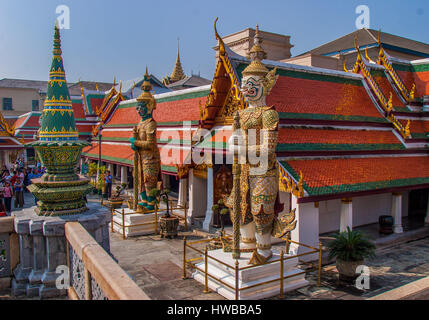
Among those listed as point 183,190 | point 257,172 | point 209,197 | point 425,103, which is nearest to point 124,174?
point 183,190

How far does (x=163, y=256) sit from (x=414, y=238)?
9.98 m

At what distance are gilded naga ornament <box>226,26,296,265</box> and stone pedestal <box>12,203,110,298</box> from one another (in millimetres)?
4088

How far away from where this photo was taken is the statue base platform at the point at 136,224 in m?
13.8

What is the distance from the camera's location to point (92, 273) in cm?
402

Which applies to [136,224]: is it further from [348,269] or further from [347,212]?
[348,269]

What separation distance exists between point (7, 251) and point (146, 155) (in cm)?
898

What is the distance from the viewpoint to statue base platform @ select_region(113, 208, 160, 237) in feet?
45.4

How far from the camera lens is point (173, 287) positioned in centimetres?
917

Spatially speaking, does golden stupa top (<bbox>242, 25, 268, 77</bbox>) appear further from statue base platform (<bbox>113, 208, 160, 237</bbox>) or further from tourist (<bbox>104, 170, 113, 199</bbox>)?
tourist (<bbox>104, 170, 113, 199</bbox>)

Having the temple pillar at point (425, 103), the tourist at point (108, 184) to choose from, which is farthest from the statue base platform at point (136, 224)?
the temple pillar at point (425, 103)

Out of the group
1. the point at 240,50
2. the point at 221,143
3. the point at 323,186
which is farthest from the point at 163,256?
the point at 240,50

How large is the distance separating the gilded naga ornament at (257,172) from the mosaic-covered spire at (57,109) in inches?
147

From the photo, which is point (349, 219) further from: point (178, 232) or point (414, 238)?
point (178, 232)

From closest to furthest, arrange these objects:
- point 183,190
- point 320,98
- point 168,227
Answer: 1. point 168,227
2. point 320,98
3. point 183,190
